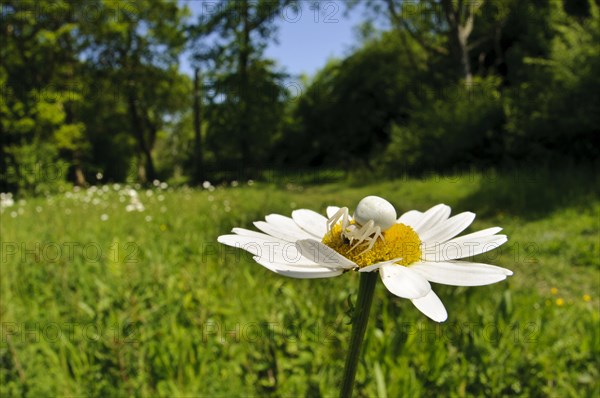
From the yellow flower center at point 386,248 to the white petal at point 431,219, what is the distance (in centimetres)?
14

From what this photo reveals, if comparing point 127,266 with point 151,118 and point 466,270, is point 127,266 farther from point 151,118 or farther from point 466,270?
point 151,118

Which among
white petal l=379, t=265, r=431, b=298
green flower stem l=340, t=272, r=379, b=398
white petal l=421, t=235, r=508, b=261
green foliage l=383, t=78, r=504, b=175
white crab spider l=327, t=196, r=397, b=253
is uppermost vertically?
green foliage l=383, t=78, r=504, b=175

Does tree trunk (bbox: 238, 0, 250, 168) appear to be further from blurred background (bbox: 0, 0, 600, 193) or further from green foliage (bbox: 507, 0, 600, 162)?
green foliage (bbox: 507, 0, 600, 162)

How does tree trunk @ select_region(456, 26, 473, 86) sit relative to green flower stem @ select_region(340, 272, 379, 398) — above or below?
above

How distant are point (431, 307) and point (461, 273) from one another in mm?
76

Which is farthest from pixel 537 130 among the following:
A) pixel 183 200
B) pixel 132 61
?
pixel 132 61

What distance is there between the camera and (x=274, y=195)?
9797 millimetres

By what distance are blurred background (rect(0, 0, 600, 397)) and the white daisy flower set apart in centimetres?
85

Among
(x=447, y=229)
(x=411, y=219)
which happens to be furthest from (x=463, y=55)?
(x=447, y=229)

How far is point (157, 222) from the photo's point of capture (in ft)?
18.0

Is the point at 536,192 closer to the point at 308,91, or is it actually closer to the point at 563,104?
the point at 563,104

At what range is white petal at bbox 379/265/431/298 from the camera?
1.80ft

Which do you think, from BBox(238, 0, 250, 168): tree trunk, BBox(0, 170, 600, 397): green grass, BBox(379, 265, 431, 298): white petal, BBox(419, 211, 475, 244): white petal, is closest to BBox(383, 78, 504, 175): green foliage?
BBox(238, 0, 250, 168): tree trunk

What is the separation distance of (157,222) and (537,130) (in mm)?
8289
